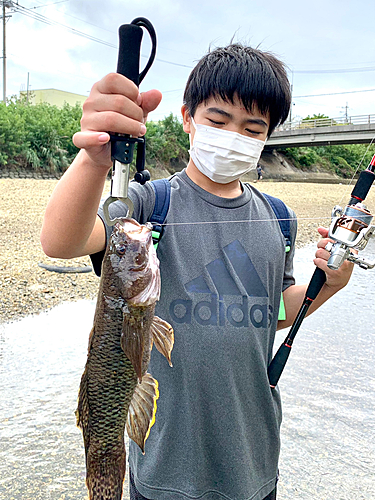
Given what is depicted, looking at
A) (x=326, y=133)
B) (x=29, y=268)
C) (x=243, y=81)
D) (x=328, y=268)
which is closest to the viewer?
(x=243, y=81)

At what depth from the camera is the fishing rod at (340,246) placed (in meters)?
2.20

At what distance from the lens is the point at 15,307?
6578 millimetres

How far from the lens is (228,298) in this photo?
6.57 feet

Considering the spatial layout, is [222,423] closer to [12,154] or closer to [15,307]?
[15,307]

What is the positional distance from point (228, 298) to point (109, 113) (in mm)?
990

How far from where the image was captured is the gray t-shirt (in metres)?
1.90

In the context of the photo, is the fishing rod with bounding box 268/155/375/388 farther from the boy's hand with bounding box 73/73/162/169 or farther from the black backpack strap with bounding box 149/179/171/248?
the boy's hand with bounding box 73/73/162/169

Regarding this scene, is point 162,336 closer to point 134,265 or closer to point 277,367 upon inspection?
point 134,265

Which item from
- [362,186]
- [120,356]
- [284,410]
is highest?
[362,186]

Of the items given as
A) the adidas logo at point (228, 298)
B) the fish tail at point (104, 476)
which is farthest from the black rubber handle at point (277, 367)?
the fish tail at point (104, 476)

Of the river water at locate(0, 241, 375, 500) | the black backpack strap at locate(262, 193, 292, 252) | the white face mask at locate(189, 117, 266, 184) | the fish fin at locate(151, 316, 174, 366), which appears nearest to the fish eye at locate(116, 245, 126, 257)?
the fish fin at locate(151, 316, 174, 366)

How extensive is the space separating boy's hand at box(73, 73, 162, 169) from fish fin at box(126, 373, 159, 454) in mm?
792

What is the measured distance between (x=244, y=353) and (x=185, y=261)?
446 millimetres

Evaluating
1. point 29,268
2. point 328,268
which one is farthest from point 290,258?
point 29,268
